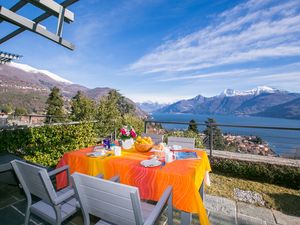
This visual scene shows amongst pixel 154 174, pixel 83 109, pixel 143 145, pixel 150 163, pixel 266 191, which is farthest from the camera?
pixel 83 109

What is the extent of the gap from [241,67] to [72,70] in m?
21.6

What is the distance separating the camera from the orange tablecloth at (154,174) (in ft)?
4.76

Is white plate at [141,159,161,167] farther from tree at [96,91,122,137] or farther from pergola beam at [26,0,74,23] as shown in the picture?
tree at [96,91,122,137]

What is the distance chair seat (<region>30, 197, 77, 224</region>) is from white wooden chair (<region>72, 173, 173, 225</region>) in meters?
0.27

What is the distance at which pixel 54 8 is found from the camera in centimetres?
218

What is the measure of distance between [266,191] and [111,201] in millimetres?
2945

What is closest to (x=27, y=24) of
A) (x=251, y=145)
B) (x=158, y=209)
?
(x=158, y=209)

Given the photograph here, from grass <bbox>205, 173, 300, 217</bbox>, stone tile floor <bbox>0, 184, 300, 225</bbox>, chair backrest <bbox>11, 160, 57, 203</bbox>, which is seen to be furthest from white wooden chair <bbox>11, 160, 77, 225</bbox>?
grass <bbox>205, 173, 300, 217</bbox>

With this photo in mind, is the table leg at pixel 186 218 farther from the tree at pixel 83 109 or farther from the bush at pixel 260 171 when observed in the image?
the tree at pixel 83 109

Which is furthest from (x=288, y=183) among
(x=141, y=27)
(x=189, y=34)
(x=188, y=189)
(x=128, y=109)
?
(x=128, y=109)

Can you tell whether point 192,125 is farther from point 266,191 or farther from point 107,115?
point 107,115

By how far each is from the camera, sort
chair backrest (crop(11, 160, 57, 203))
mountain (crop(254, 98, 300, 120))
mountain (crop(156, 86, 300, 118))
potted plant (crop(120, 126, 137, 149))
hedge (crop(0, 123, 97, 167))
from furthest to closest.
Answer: mountain (crop(156, 86, 300, 118)), mountain (crop(254, 98, 300, 120)), hedge (crop(0, 123, 97, 167)), potted plant (crop(120, 126, 137, 149)), chair backrest (crop(11, 160, 57, 203))

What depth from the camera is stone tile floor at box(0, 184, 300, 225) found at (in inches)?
79.4

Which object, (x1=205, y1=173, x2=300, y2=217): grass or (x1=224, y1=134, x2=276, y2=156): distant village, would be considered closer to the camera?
(x1=205, y1=173, x2=300, y2=217): grass
